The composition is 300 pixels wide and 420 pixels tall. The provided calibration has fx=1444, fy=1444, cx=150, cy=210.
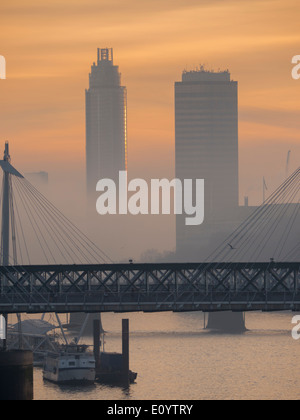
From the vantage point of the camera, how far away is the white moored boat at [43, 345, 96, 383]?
506ft

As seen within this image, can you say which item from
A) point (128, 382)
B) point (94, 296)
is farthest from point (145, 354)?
point (94, 296)

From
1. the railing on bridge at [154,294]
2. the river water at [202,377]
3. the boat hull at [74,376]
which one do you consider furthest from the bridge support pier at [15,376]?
the boat hull at [74,376]

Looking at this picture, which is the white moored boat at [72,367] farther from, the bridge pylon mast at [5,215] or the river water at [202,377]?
the bridge pylon mast at [5,215]

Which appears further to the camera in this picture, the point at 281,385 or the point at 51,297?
the point at 281,385

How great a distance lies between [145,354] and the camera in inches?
7200

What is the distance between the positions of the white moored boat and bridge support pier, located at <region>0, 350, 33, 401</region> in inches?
1299

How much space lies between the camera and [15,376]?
119312mm

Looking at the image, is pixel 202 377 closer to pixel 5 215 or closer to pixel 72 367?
pixel 72 367

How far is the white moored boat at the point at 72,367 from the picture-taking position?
506 ft

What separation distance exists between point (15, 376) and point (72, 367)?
3743 cm

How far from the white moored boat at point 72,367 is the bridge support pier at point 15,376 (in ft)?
108

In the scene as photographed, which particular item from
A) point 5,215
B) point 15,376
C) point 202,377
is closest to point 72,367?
point 202,377

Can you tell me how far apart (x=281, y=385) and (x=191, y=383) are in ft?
29.7
